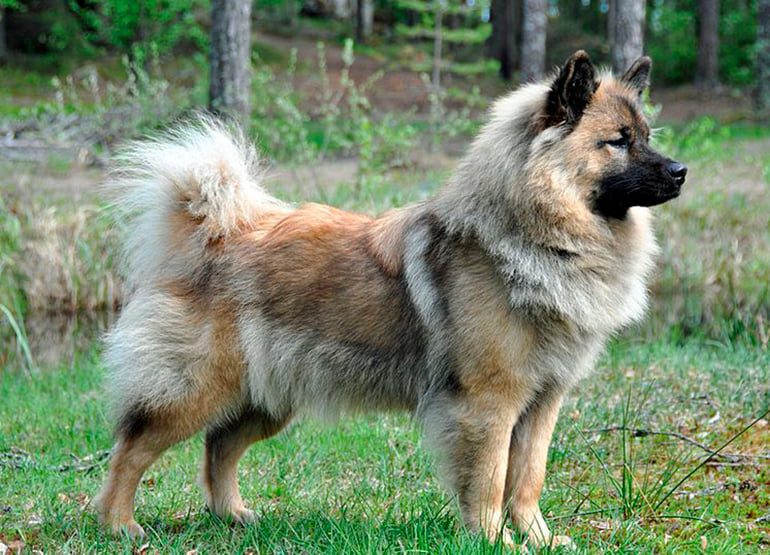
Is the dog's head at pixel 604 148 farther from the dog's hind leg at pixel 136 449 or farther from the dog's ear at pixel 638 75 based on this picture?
the dog's hind leg at pixel 136 449

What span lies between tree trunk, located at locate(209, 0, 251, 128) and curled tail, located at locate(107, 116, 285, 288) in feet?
20.7

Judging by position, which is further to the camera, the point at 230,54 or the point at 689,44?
the point at 689,44

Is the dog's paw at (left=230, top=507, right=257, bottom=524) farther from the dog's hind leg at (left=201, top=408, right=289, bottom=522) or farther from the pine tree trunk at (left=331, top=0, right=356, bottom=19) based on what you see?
the pine tree trunk at (left=331, top=0, right=356, bottom=19)

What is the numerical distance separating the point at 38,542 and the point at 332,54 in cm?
2776

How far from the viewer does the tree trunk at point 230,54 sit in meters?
10.8

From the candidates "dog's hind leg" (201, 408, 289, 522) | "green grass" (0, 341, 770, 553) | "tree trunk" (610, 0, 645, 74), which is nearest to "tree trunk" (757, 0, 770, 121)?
"tree trunk" (610, 0, 645, 74)

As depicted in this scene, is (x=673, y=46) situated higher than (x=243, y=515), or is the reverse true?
(x=673, y=46)

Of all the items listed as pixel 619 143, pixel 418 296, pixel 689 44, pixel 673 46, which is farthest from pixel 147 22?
pixel 619 143

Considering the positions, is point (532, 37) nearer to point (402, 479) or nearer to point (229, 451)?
point (402, 479)

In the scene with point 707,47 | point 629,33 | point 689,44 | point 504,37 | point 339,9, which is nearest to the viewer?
point 629,33

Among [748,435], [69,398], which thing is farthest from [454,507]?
[69,398]

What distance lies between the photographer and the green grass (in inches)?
152

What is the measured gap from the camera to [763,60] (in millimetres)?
20391

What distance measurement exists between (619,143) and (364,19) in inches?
1251
